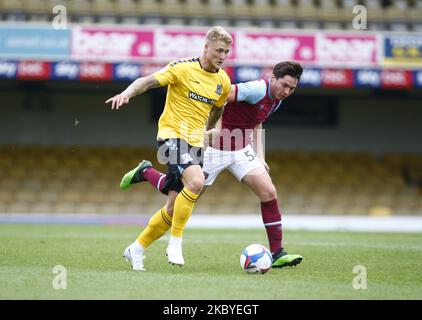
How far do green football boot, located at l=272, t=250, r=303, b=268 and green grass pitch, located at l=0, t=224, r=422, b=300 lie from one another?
71 millimetres

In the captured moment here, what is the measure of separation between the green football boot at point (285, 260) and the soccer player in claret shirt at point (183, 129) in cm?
112

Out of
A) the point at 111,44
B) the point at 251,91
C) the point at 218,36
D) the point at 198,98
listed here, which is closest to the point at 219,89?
the point at 198,98

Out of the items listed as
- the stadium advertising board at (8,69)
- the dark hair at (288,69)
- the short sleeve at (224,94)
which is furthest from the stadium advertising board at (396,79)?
the short sleeve at (224,94)

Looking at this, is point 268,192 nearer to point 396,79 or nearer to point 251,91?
point 251,91

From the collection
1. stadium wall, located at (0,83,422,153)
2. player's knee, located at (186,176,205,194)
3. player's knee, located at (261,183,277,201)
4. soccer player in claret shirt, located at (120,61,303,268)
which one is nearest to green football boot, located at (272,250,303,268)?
soccer player in claret shirt, located at (120,61,303,268)

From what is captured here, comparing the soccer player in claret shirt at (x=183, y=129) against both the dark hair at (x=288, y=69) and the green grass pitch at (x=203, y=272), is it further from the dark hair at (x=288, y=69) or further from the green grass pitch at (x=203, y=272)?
the dark hair at (x=288, y=69)

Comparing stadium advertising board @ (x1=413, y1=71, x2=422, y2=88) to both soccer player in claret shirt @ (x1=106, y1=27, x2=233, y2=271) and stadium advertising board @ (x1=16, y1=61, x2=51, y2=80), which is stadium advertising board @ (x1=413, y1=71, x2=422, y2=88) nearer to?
stadium advertising board @ (x1=16, y1=61, x2=51, y2=80)

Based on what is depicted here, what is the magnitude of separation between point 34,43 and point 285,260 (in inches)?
497

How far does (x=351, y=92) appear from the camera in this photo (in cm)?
2330

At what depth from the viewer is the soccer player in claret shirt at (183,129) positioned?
7.56 metres

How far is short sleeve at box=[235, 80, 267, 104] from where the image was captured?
27.0 feet

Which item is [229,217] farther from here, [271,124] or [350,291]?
[350,291]

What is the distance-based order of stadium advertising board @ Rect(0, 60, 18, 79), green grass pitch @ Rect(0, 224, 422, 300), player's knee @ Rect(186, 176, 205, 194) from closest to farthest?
green grass pitch @ Rect(0, 224, 422, 300) < player's knee @ Rect(186, 176, 205, 194) < stadium advertising board @ Rect(0, 60, 18, 79)

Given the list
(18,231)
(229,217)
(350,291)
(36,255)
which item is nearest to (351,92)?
(229,217)
